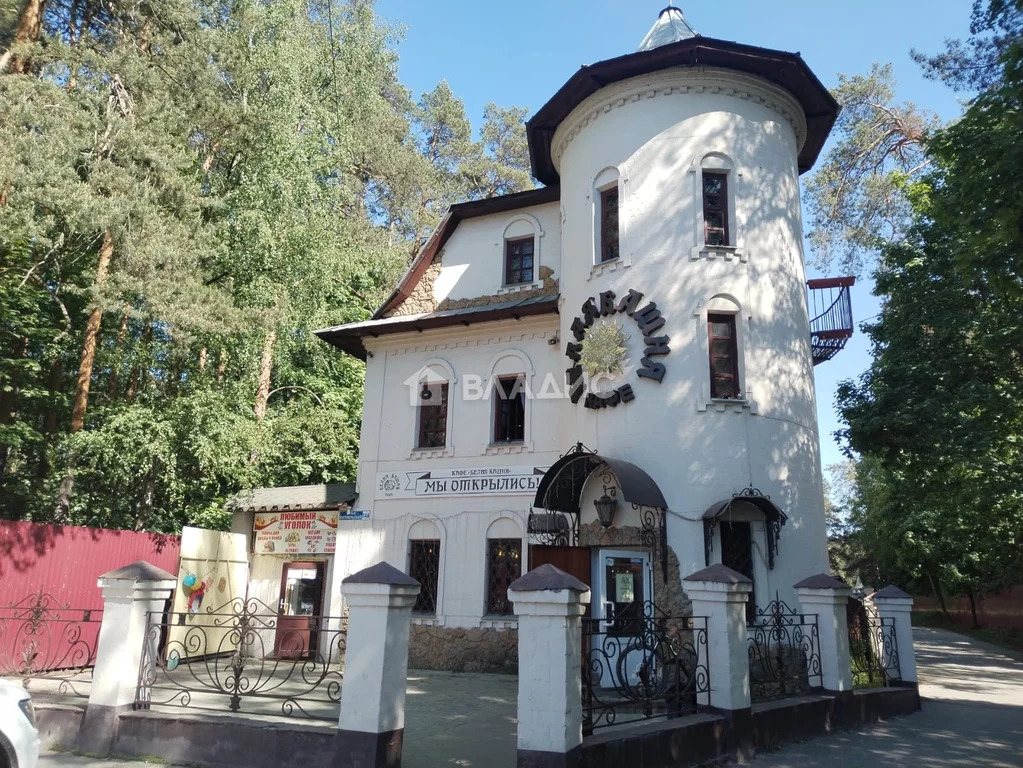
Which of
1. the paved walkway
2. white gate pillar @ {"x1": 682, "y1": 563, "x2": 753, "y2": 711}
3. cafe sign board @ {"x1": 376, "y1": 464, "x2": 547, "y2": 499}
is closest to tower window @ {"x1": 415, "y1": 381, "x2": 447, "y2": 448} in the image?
cafe sign board @ {"x1": 376, "y1": 464, "x2": 547, "y2": 499}

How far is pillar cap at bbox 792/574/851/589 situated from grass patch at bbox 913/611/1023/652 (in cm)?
2027

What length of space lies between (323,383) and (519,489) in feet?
30.1

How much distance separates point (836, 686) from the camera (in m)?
9.56

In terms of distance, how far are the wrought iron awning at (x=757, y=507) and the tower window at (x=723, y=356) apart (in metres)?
1.67

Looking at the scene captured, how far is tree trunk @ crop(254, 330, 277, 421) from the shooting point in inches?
701

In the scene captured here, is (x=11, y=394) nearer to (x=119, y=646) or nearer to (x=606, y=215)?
(x=119, y=646)

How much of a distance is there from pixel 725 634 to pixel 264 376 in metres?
14.5

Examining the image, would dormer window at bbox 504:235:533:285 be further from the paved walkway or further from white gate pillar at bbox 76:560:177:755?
the paved walkway

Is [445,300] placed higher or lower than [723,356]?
higher

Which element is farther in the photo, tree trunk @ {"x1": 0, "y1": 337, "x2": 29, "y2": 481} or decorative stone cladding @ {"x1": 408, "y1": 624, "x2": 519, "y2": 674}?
tree trunk @ {"x1": 0, "y1": 337, "x2": 29, "y2": 481}

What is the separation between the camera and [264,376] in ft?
62.4

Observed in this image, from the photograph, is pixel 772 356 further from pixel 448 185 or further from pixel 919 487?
pixel 448 185

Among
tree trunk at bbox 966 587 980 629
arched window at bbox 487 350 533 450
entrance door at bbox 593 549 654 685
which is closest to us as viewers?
entrance door at bbox 593 549 654 685

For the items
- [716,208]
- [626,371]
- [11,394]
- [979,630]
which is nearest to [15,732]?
[626,371]
